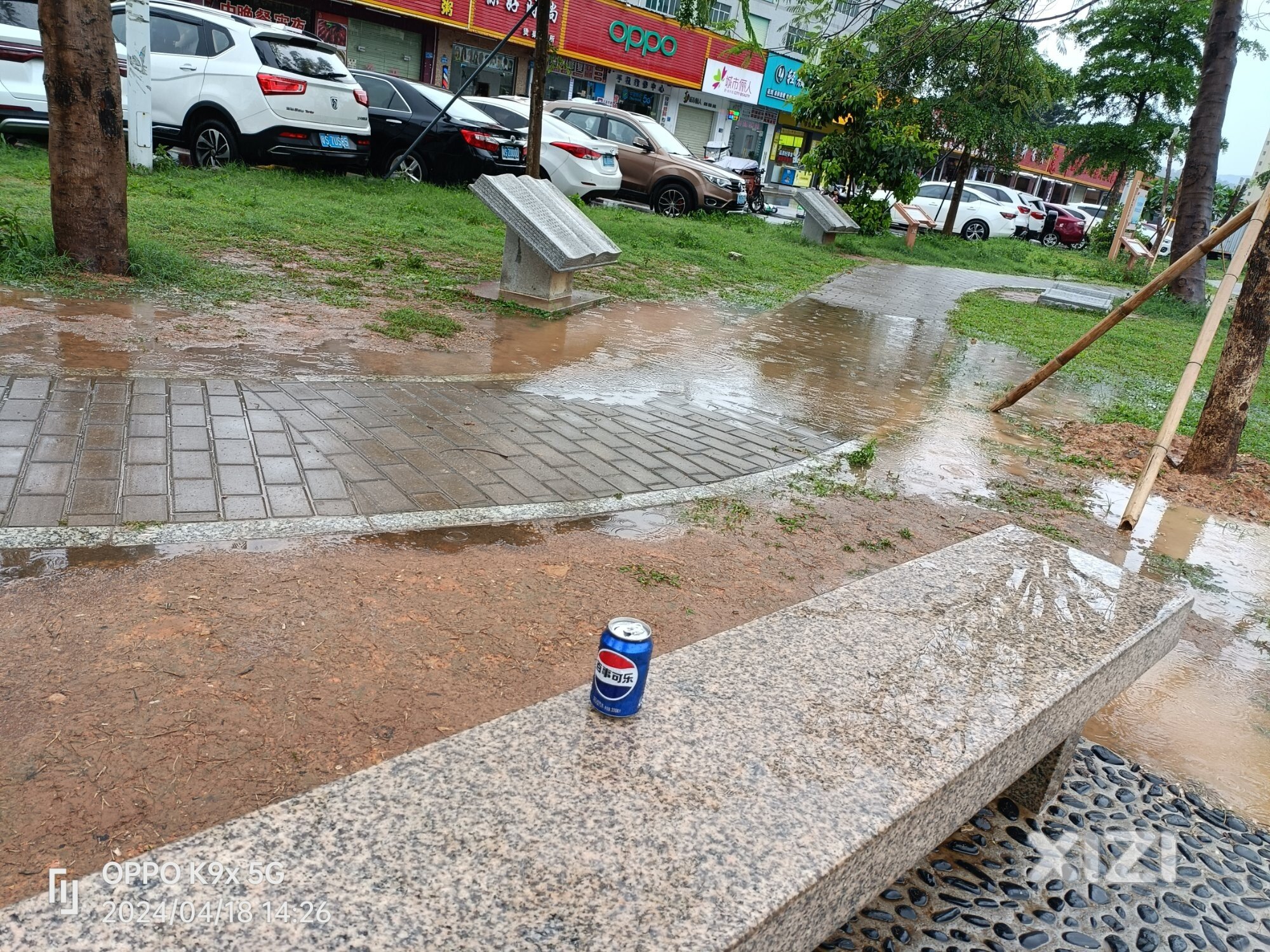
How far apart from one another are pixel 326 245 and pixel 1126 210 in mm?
19837

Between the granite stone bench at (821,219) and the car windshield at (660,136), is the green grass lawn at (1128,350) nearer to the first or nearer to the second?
the granite stone bench at (821,219)

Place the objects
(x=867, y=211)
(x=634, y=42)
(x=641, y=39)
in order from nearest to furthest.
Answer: (x=867, y=211) → (x=634, y=42) → (x=641, y=39)

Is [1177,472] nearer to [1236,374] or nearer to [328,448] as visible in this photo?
[1236,374]

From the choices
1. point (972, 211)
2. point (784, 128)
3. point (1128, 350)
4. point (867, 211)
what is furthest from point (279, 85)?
point (784, 128)

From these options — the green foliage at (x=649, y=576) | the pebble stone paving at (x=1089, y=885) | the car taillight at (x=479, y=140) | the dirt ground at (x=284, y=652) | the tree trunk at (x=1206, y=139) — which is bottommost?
the pebble stone paving at (x=1089, y=885)

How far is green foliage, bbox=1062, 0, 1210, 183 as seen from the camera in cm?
2530

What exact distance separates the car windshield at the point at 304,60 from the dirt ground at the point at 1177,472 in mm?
9838

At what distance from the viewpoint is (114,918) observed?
1.43 meters

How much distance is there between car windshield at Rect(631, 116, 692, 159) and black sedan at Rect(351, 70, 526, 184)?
12.3ft

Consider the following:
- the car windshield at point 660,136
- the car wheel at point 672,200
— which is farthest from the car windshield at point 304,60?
the car wheel at point 672,200

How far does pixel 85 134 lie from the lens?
6320 mm

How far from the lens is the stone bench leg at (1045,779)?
2938 millimetres

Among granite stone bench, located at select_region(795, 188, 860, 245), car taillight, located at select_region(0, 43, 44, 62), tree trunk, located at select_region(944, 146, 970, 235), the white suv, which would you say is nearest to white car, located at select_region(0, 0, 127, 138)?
car taillight, located at select_region(0, 43, 44, 62)

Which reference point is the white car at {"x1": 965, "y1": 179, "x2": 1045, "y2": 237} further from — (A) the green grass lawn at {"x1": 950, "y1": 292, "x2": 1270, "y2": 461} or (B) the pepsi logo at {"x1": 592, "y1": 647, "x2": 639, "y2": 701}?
(B) the pepsi logo at {"x1": 592, "y1": 647, "x2": 639, "y2": 701}
